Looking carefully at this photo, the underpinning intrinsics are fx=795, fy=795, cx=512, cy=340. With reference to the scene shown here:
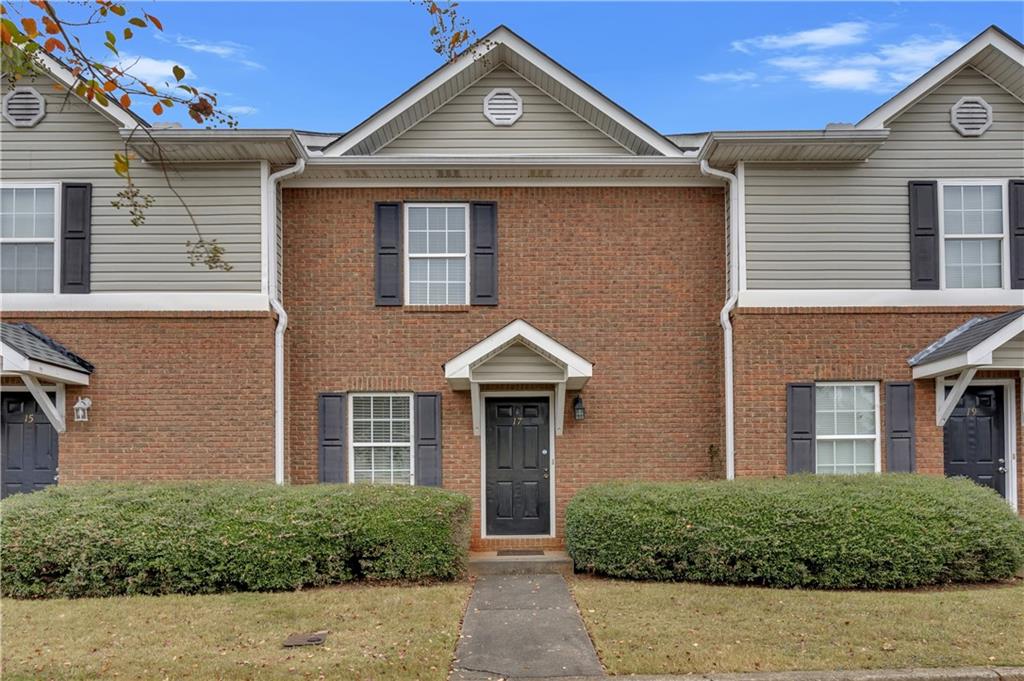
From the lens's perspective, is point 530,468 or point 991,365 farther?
point 530,468

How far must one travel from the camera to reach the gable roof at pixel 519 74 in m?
11.1

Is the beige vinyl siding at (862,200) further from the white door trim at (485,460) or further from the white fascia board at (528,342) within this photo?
the white door trim at (485,460)

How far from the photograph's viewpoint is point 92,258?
10.8 meters

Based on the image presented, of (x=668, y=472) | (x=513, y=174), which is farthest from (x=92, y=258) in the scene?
(x=668, y=472)

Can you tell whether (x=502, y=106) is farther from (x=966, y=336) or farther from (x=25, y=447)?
(x=25, y=447)

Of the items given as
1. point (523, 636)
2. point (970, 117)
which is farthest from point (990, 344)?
point (523, 636)

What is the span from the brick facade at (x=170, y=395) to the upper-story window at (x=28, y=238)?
1.61 ft

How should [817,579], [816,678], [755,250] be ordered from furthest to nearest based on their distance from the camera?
[755,250], [817,579], [816,678]

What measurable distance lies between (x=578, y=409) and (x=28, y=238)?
7.88 metres

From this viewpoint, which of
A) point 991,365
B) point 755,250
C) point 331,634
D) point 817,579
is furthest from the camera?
point 755,250

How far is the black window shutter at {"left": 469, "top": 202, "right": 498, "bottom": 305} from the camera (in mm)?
11438

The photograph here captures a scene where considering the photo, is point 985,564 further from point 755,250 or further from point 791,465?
point 755,250

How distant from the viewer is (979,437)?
11234mm

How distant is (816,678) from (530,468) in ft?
19.7
